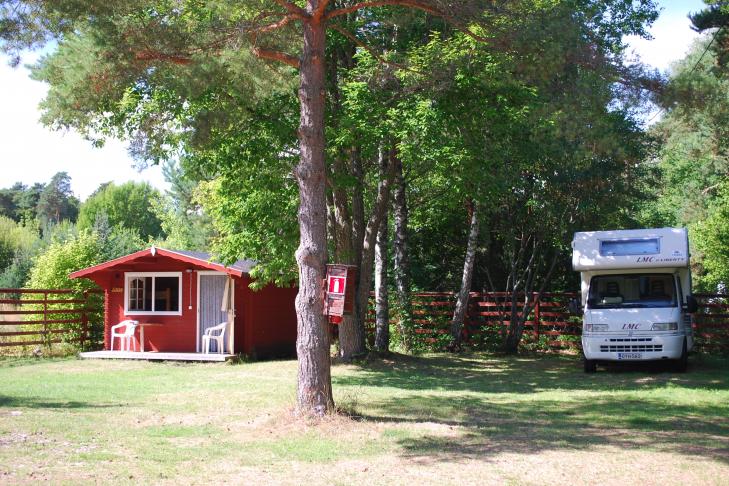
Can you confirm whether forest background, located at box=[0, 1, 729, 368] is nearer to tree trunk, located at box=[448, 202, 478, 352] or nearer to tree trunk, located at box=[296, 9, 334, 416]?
tree trunk, located at box=[448, 202, 478, 352]

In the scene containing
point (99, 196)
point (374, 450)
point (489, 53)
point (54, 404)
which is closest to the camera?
point (374, 450)

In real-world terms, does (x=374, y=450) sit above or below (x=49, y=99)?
below

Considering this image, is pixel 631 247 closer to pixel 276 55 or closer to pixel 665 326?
pixel 665 326

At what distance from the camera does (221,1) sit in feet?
35.0

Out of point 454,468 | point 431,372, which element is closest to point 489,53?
point 431,372

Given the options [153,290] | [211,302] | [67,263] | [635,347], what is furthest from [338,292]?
[67,263]

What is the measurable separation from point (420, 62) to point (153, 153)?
492 centimetres

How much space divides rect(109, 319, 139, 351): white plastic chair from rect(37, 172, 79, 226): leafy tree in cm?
6356

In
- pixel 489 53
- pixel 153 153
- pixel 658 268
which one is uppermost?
pixel 489 53

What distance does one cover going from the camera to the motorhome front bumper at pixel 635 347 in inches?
559

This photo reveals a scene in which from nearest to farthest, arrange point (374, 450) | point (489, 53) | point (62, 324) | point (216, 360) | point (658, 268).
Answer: point (374, 450), point (489, 53), point (658, 268), point (216, 360), point (62, 324)

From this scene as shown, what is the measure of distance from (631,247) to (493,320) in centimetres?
688

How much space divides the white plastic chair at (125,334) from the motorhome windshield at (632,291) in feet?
36.6

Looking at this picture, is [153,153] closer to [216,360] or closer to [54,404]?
[54,404]
